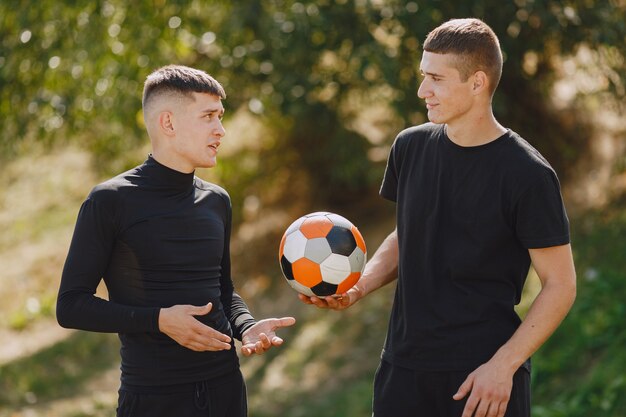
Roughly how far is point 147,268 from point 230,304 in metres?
0.50

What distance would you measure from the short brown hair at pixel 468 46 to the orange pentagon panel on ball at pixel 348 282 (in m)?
0.92

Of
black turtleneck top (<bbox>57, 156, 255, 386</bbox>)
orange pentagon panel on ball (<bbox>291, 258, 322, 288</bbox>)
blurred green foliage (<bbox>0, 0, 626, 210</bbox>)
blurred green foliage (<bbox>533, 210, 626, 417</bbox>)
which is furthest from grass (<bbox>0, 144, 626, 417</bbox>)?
black turtleneck top (<bbox>57, 156, 255, 386</bbox>)

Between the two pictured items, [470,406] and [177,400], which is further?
[177,400]

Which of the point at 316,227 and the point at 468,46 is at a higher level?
the point at 468,46

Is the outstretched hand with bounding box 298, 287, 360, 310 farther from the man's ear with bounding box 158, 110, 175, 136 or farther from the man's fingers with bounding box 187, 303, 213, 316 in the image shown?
the man's ear with bounding box 158, 110, 175, 136

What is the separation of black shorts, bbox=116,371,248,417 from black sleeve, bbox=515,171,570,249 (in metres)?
1.30

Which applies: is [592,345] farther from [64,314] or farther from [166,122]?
[64,314]

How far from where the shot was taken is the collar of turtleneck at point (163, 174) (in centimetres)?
342

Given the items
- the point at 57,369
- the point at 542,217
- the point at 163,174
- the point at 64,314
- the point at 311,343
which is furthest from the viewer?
the point at 57,369

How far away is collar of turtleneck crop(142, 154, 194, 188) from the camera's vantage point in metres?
3.42

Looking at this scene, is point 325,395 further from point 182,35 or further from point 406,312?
point 406,312

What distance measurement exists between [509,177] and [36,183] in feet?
37.5

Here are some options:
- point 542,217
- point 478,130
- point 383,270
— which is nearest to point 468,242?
point 542,217

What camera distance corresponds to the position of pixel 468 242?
10.6 feet
